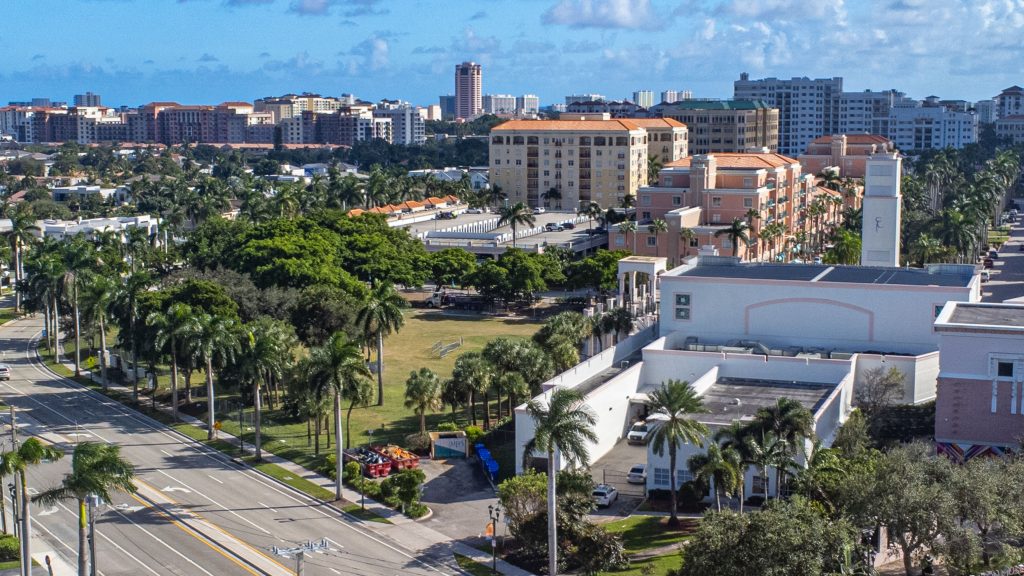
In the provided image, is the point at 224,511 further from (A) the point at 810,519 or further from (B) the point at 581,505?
(A) the point at 810,519

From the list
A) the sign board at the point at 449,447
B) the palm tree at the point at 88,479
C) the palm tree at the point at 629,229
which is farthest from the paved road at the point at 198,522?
the palm tree at the point at 629,229

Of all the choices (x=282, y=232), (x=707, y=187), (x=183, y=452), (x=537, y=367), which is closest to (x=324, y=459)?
(x=183, y=452)

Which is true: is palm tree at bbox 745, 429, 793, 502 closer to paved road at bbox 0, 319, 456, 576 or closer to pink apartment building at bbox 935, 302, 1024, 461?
pink apartment building at bbox 935, 302, 1024, 461

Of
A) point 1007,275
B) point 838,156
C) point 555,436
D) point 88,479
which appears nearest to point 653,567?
point 555,436

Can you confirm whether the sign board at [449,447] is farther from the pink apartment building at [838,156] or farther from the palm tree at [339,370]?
the pink apartment building at [838,156]

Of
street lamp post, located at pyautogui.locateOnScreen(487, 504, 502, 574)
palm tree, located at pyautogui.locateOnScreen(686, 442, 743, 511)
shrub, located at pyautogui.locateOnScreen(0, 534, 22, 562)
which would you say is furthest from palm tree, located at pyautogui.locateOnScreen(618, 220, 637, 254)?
shrub, located at pyautogui.locateOnScreen(0, 534, 22, 562)

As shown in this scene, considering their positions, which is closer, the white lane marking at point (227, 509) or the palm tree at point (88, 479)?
the palm tree at point (88, 479)
